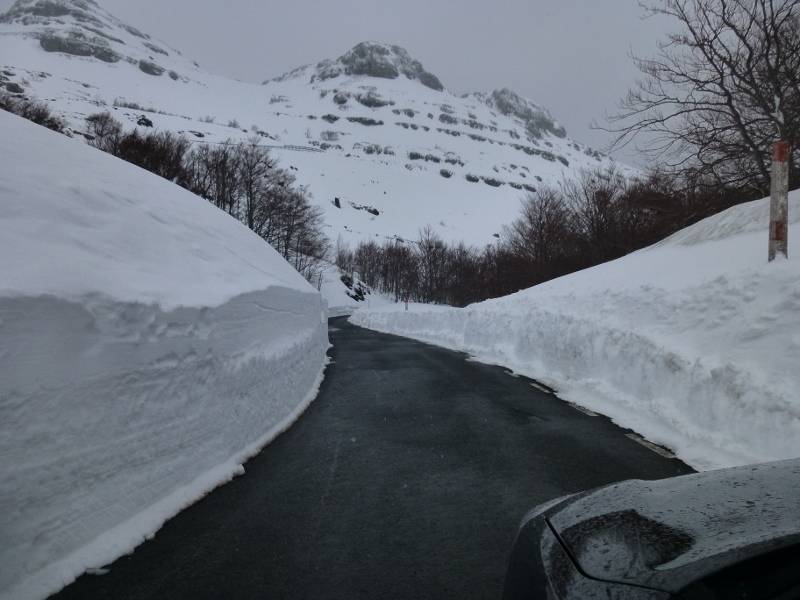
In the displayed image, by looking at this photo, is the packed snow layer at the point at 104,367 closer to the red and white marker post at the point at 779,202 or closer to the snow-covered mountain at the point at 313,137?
the red and white marker post at the point at 779,202

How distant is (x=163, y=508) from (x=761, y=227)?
1121 centimetres

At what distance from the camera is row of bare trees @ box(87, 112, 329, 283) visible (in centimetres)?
3566

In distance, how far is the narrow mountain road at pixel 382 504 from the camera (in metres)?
2.79

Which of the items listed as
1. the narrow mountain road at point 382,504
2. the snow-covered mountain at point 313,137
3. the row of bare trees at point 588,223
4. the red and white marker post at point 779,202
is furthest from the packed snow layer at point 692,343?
the snow-covered mountain at point 313,137

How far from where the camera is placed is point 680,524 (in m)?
1.68

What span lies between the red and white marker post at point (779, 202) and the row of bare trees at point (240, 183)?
34.0 metres

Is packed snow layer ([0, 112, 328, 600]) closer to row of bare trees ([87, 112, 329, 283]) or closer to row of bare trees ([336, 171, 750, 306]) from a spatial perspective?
row of bare trees ([336, 171, 750, 306])

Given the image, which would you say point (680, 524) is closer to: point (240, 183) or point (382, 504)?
point (382, 504)

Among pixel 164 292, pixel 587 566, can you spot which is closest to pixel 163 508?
pixel 164 292

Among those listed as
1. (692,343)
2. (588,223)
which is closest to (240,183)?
(588,223)

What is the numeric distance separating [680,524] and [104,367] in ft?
11.7

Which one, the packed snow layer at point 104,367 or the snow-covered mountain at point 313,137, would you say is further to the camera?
the snow-covered mountain at point 313,137

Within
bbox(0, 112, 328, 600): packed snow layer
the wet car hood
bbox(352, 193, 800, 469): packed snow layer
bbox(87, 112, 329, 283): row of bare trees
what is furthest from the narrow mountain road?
bbox(87, 112, 329, 283): row of bare trees

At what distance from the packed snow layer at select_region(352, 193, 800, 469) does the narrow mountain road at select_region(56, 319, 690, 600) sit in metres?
0.83
